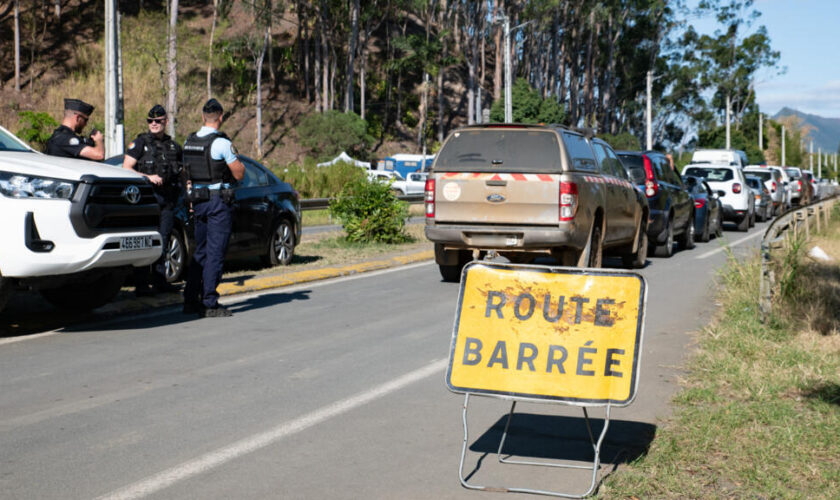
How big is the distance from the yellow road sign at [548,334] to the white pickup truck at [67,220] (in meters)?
4.58

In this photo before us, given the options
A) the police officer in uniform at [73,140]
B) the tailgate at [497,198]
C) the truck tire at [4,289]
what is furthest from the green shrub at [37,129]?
the truck tire at [4,289]

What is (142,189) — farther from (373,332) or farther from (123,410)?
(123,410)

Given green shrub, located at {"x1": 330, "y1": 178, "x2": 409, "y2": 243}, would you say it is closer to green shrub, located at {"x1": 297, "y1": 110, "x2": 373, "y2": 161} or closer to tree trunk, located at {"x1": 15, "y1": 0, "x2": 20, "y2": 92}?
green shrub, located at {"x1": 297, "y1": 110, "x2": 373, "y2": 161}

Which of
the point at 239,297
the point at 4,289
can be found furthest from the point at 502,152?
the point at 4,289

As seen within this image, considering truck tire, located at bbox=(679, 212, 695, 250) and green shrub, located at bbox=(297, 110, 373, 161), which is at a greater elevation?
green shrub, located at bbox=(297, 110, 373, 161)

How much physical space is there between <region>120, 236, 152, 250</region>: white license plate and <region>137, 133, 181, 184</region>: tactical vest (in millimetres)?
1406

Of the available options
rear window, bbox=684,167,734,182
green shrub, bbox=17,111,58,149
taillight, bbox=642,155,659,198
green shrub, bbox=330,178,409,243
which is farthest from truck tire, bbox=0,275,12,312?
green shrub, bbox=17,111,58,149

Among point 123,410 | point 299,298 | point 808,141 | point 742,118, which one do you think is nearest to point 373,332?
point 299,298

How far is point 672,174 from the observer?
18.2 m

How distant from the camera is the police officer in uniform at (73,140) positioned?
984cm

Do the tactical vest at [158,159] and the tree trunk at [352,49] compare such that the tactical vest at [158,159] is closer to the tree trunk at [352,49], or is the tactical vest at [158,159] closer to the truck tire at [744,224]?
the truck tire at [744,224]

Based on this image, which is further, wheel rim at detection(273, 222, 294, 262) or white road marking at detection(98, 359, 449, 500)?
wheel rim at detection(273, 222, 294, 262)

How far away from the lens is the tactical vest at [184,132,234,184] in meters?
9.62

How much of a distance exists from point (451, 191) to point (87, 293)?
14.9 ft
